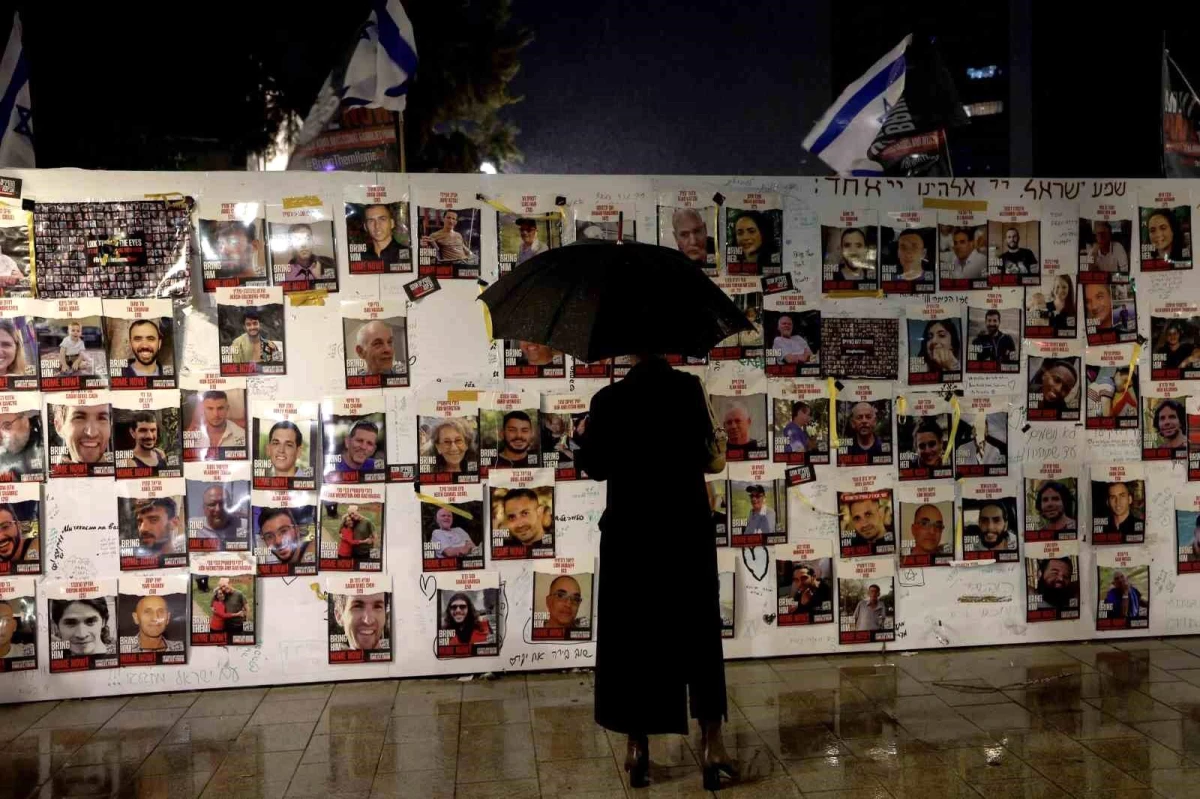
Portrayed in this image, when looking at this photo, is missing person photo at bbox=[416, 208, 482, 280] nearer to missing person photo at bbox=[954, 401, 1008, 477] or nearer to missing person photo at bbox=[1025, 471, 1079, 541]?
missing person photo at bbox=[954, 401, 1008, 477]

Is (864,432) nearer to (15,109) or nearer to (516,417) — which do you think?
(516,417)

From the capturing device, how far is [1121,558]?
6.34 metres

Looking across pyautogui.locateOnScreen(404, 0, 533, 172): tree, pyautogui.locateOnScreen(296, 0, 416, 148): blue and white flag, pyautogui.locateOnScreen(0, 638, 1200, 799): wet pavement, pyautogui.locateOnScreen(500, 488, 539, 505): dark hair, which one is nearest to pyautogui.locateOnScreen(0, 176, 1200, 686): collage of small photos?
pyautogui.locateOnScreen(500, 488, 539, 505): dark hair

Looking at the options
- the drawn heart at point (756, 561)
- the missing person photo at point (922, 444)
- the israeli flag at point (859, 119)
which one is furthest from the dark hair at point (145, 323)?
the missing person photo at point (922, 444)

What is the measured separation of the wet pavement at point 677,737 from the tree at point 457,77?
1129 centimetres

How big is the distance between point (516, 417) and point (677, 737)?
1.95m

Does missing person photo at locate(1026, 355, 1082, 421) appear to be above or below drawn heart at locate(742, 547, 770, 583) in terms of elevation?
above

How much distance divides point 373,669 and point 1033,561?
156 inches

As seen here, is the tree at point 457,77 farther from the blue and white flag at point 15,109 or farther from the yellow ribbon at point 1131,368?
the yellow ribbon at point 1131,368

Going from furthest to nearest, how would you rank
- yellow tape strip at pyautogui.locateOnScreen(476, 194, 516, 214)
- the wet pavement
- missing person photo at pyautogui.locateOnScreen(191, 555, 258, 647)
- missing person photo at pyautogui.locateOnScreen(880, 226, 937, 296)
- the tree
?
the tree, missing person photo at pyautogui.locateOnScreen(880, 226, 937, 296), yellow tape strip at pyautogui.locateOnScreen(476, 194, 516, 214), missing person photo at pyautogui.locateOnScreen(191, 555, 258, 647), the wet pavement

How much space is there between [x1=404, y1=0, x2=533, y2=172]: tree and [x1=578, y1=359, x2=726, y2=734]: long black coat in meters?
12.0

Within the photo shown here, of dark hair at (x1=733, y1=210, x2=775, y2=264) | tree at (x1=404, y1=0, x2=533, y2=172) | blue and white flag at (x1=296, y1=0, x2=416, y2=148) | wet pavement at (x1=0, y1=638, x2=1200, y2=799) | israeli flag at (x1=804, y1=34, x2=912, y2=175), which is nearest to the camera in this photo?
wet pavement at (x1=0, y1=638, x2=1200, y2=799)

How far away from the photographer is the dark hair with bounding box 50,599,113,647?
5.61 metres

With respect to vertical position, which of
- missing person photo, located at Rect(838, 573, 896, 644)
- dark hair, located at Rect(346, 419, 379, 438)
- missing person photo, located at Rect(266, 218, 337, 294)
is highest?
missing person photo, located at Rect(266, 218, 337, 294)
